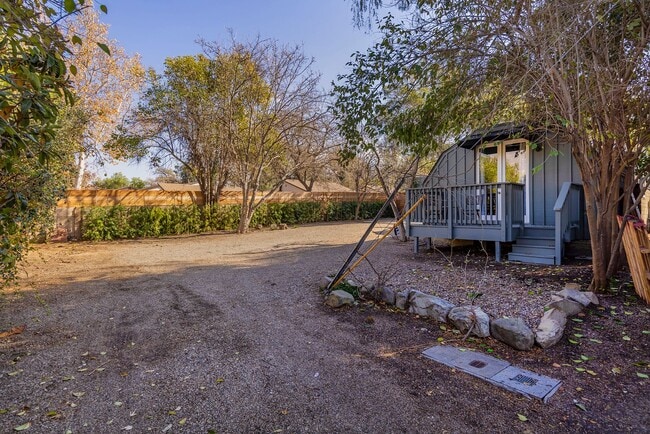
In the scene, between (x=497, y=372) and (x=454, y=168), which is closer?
(x=497, y=372)

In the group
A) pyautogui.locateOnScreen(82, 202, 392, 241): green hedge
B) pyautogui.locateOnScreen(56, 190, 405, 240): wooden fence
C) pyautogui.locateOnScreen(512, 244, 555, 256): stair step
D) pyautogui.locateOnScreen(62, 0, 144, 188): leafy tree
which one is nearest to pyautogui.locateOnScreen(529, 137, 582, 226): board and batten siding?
pyautogui.locateOnScreen(512, 244, 555, 256): stair step

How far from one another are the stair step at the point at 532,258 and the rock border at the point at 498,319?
5.78ft

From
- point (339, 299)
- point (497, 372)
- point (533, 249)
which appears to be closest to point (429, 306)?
point (339, 299)

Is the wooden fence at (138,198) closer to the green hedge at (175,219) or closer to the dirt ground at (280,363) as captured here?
the green hedge at (175,219)

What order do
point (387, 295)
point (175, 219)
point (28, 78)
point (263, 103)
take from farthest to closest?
point (263, 103) < point (175, 219) < point (387, 295) < point (28, 78)

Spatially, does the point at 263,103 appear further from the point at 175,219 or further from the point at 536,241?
the point at 536,241

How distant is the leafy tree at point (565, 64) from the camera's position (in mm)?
3811

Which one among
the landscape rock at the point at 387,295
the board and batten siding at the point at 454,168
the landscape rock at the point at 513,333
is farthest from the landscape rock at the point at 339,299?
the board and batten siding at the point at 454,168

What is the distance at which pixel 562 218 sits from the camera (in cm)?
651

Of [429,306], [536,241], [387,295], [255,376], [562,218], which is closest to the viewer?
[255,376]

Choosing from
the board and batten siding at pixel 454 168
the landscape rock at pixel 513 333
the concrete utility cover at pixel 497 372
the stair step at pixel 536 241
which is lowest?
the concrete utility cover at pixel 497 372

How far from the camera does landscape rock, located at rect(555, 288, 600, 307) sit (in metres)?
4.24

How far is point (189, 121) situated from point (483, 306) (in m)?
10.9

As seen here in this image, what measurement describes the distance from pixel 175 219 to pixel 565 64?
11498mm
